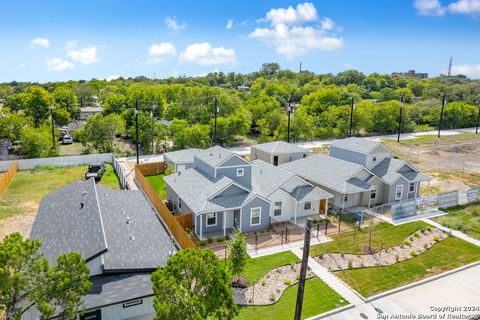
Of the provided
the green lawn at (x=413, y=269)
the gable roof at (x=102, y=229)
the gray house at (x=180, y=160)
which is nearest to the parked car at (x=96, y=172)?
the gray house at (x=180, y=160)

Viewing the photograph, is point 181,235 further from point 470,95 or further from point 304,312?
point 470,95

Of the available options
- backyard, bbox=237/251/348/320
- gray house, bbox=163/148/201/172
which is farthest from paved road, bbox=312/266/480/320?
gray house, bbox=163/148/201/172

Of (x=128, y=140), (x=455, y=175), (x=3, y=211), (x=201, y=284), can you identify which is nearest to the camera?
(x=201, y=284)

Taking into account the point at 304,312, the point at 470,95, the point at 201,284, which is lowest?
the point at 304,312

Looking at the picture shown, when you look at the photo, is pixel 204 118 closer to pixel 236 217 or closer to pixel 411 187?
pixel 411 187

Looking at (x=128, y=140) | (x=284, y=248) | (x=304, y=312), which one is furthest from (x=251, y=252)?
(x=128, y=140)

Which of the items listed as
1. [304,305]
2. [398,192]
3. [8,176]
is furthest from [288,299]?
[8,176]
